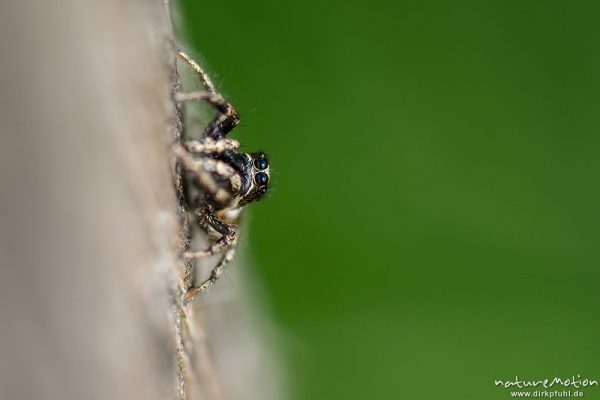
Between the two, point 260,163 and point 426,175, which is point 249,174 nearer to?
point 260,163

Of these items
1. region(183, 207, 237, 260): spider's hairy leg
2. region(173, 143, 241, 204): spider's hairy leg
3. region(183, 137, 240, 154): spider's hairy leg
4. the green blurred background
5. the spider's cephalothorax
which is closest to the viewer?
region(173, 143, 241, 204): spider's hairy leg

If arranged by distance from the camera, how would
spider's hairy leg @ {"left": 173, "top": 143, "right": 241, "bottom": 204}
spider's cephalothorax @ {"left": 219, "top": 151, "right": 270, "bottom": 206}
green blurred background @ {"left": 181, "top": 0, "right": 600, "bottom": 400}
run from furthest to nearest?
green blurred background @ {"left": 181, "top": 0, "right": 600, "bottom": 400} → spider's cephalothorax @ {"left": 219, "top": 151, "right": 270, "bottom": 206} → spider's hairy leg @ {"left": 173, "top": 143, "right": 241, "bottom": 204}

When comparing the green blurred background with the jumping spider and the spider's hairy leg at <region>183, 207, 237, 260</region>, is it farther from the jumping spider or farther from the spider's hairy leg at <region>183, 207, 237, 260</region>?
the spider's hairy leg at <region>183, 207, 237, 260</region>

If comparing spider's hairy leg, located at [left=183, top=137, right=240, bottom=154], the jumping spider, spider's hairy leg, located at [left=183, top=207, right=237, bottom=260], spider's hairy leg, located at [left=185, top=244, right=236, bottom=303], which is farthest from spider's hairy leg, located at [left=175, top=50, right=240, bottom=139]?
spider's hairy leg, located at [left=185, top=244, right=236, bottom=303]

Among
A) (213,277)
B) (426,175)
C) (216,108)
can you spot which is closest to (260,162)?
(216,108)

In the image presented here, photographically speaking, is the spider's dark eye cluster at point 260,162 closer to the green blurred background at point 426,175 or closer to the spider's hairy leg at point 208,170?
the spider's hairy leg at point 208,170

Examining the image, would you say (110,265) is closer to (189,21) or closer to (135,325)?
(135,325)
